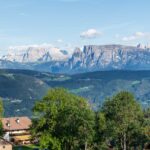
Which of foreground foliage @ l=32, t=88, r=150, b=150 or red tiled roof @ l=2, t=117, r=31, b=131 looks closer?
foreground foliage @ l=32, t=88, r=150, b=150

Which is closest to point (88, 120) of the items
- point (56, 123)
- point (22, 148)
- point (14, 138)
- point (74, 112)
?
point (74, 112)

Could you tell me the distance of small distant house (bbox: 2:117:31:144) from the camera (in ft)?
552

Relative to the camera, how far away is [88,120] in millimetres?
109938

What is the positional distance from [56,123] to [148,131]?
24053 mm

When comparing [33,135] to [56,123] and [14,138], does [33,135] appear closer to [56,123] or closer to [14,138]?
[56,123]

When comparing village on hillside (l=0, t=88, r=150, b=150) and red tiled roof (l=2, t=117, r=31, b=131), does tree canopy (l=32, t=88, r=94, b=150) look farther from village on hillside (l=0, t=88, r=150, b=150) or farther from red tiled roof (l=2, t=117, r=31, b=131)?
red tiled roof (l=2, t=117, r=31, b=131)

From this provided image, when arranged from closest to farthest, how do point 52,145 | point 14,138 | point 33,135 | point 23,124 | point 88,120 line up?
1. point 88,120
2. point 52,145
3. point 33,135
4. point 14,138
5. point 23,124

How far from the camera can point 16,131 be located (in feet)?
572

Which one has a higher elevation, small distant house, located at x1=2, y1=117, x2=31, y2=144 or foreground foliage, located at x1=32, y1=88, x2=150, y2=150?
foreground foliage, located at x1=32, y1=88, x2=150, y2=150

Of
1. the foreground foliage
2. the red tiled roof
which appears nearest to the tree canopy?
the foreground foliage

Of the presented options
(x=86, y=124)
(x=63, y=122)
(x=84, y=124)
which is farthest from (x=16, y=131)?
(x=86, y=124)

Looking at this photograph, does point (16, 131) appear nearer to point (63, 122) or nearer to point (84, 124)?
point (63, 122)

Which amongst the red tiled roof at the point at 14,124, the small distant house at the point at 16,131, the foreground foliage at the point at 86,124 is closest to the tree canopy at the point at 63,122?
the foreground foliage at the point at 86,124

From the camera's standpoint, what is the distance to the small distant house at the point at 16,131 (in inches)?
6629
